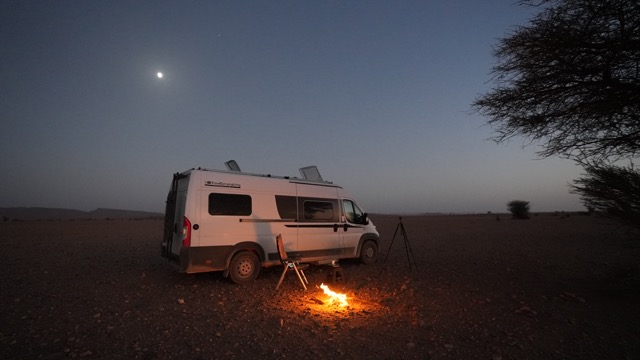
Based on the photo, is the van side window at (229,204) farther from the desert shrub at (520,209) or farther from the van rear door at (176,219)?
the desert shrub at (520,209)

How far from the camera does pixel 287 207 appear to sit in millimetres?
8547

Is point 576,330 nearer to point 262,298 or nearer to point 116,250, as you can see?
point 262,298

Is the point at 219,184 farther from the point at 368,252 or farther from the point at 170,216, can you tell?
the point at 368,252

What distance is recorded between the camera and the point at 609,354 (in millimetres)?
3990

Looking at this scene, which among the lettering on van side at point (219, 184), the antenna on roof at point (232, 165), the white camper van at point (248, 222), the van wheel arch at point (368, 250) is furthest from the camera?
the van wheel arch at point (368, 250)

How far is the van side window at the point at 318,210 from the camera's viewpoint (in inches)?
353

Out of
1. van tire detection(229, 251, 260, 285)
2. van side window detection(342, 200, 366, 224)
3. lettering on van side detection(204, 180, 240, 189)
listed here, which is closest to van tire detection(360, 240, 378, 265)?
van side window detection(342, 200, 366, 224)

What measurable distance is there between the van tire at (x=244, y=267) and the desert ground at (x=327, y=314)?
0.82ft

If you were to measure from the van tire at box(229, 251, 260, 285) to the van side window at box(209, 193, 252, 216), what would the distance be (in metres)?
1.03

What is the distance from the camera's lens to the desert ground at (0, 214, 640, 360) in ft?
13.5

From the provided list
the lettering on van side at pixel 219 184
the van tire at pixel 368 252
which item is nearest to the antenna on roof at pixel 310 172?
the van tire at pixel 368 252

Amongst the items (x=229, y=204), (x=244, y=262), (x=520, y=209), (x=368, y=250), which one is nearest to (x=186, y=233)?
(x=229, y=204)

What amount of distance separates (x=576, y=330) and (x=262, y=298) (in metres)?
5.39

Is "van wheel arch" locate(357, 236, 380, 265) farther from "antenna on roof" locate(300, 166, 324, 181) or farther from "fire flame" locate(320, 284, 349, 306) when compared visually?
"fire flame" locate(320, 284, 349, 306)
